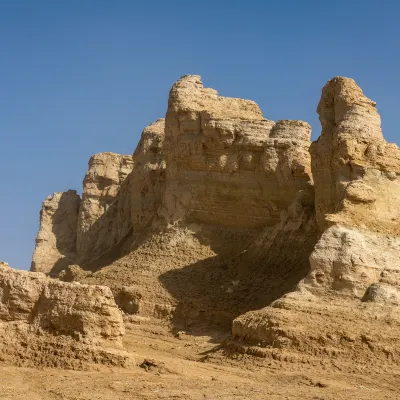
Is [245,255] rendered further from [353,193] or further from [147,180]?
[147,180]

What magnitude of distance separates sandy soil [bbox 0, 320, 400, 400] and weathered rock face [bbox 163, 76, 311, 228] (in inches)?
440

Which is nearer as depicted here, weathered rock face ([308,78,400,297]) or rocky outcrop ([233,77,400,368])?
rocky outcrop ([233,77,400,368])

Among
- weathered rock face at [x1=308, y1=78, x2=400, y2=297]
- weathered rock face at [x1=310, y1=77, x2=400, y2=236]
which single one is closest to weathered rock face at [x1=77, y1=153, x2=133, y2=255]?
weathered rock face at [x1=308, y1=78, x2=400, y2=297]

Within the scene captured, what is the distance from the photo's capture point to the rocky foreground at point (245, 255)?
18.2 metres

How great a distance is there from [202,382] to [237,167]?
1605cm

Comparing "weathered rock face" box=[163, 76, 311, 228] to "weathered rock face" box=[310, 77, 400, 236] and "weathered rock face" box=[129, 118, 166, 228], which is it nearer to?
"weathered rock face" box=[310, 77, 400, 236]

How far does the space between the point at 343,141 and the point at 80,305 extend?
38.5 feet

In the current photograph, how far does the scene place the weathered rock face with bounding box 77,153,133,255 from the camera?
48.6 m

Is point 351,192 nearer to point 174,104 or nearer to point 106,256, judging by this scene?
point 174,104

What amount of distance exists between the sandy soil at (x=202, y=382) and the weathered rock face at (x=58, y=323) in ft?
1.35

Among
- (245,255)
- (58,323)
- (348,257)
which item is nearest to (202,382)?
(58,323)

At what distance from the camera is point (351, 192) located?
25219 mm

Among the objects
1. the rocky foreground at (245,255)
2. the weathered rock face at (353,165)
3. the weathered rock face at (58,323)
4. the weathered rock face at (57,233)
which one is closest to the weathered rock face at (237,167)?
the rocky foreground at (245,255)

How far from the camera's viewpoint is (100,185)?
4906 centimetres
